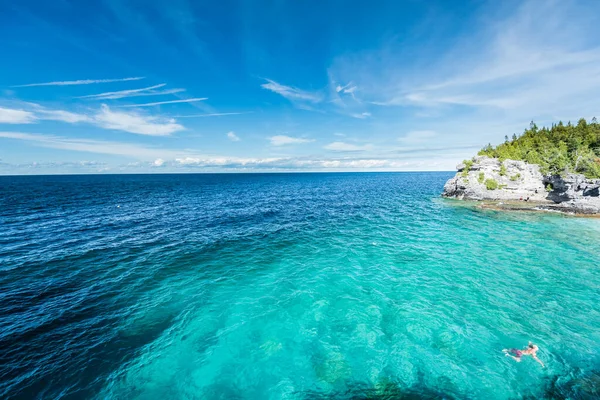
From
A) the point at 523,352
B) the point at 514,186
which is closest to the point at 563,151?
the point at 514,186

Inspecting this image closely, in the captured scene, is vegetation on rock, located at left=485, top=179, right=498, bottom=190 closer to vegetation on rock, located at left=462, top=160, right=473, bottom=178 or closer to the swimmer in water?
vegetation on rock, located at left=462, top=160, right=473, bottom=178

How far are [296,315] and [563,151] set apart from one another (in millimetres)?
87498

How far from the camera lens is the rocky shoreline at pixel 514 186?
162ft

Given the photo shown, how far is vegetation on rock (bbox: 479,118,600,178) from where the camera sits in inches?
2141

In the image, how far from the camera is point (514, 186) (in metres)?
60.7

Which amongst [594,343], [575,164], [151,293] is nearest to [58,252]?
[151,293]

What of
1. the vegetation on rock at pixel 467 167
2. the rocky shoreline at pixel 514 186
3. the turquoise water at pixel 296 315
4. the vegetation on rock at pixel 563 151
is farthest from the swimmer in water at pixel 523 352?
the vegetation on rock at pixel 467 167

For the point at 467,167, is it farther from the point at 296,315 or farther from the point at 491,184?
the point at 296,315

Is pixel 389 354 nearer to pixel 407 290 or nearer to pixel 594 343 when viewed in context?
pixel 407 290

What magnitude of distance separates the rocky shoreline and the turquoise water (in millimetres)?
22527

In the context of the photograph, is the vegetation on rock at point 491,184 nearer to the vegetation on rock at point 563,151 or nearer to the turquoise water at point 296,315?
the vegetation on rock at point 563,151

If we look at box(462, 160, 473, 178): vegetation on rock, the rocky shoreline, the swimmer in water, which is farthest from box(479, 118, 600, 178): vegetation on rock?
the swimmer in water

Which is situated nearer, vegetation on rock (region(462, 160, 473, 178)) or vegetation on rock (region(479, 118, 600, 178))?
vegetation on rock (region(479, 118, 600, 178))

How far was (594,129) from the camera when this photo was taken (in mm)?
73000
